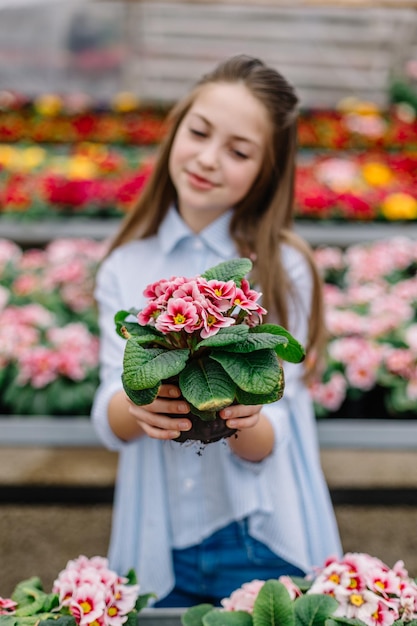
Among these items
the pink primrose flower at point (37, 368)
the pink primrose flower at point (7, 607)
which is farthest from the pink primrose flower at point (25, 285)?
the pink primrose flower at point (7, 607)

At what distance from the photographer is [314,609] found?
0.96m

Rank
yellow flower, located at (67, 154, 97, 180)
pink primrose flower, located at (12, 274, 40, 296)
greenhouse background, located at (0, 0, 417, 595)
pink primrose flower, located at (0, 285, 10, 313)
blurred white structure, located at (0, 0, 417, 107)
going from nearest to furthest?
greenhouse background, located at (0, 0, 417, 595)
pink primrose flower, located at (0, 285, 10, 313)
pink primrose flower, located at (12, 274, 40, 296)
yellow flower, located at (67, 154, 97, 180)
blurred white structure, located at (0, 0, 417, 107)

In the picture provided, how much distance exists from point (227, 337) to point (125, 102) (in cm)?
574

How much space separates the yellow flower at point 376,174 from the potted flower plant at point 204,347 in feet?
11.7

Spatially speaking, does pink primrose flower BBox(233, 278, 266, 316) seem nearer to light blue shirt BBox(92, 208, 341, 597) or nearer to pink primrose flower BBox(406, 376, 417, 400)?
light blue shirt BBox(92, 208, 341, 597)

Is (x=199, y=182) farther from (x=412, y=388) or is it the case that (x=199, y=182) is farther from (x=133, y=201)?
(x=133, y=201)

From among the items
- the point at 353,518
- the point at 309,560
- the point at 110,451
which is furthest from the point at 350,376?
the point at 309,560

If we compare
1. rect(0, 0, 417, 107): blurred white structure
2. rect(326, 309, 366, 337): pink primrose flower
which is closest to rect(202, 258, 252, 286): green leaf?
rect(326, 309, 366, 337): pink primrose flower

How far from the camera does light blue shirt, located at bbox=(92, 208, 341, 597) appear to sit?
1326 millimetres

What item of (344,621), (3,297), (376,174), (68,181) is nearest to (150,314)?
(344,621)

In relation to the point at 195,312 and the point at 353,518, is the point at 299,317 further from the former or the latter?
the point at 353,518

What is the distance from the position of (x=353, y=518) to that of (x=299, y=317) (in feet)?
3.17

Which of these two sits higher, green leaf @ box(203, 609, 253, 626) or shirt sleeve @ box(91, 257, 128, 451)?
shirt sleeve @ box(91, 257, 128, 451)

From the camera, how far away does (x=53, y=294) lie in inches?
110
